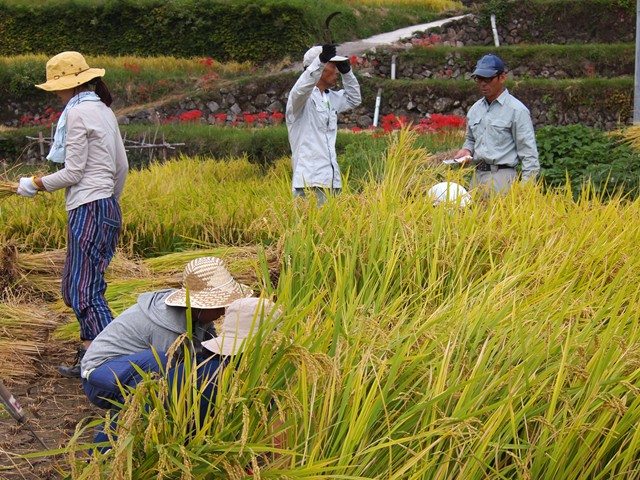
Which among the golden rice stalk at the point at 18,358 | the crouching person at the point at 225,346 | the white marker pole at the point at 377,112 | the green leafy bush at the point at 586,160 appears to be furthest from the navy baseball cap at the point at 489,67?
the white marker pole at the point at 377,112

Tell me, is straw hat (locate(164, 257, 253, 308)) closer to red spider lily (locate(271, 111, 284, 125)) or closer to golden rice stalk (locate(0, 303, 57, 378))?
golden rice stalk (locate(0, 303, 57, 378))

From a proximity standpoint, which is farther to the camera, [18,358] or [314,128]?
[314,128]

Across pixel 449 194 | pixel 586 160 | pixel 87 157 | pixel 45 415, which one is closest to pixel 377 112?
pixel 586 160

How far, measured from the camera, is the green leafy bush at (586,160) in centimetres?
603

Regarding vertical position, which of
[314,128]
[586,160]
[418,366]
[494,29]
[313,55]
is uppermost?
[313,55]

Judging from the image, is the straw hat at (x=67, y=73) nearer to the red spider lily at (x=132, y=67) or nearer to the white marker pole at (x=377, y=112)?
the white marker pole at (x=377, y=112)

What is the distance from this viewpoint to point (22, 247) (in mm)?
5371

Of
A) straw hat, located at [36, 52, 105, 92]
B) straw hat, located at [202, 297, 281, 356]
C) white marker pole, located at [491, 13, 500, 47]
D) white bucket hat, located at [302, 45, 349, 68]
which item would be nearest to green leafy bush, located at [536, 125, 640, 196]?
white bucket hat, located at [302, 45, 349, 68]

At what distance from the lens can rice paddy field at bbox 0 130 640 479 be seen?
2.20 m

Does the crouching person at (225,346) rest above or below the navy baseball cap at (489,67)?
below

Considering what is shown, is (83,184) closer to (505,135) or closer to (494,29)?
(505,135)

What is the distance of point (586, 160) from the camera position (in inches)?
259

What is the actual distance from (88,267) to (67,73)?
887mm

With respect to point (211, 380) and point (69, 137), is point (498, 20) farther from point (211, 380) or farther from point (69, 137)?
point (211, 380)
